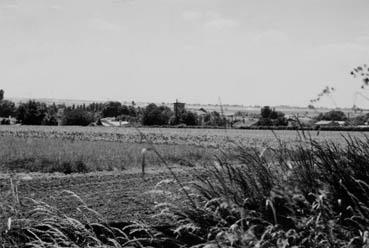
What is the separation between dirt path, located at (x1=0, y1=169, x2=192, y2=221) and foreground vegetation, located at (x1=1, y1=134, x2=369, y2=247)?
6.12ft

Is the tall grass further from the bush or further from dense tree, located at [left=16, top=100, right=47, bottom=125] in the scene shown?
dense tree, located at [left=16, top=100, right=47, bottom=125]

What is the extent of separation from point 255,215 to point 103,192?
7.52 meters

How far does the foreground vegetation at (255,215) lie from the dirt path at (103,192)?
6.12 feet

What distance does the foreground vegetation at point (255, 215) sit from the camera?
5.13m

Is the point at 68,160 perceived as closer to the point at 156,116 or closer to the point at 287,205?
the point at 287,205

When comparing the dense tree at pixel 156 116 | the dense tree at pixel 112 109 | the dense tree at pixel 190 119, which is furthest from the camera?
the dense tree at pixel 112 109

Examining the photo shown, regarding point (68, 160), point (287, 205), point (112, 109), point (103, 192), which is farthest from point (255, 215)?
point (112, 109)

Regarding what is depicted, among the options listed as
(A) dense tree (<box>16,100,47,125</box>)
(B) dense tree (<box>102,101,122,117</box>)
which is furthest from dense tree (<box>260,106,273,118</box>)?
(B) dense tree (<box>102,101,122,117</box>)

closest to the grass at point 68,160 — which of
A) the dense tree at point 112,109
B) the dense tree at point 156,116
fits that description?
the dense tree at point 156,116

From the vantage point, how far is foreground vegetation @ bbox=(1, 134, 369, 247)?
5.13 metres

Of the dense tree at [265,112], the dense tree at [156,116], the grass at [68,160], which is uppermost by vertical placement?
the dense tree at [265,112]

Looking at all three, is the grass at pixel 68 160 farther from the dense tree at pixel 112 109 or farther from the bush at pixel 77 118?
the dense tree at pixel 112 109

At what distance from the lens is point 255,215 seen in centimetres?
608

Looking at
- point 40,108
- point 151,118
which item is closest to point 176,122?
point 151,118
